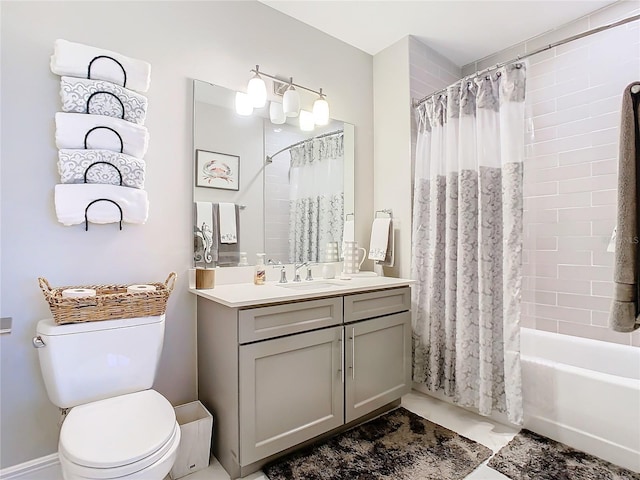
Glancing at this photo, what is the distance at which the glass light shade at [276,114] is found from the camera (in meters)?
2.27

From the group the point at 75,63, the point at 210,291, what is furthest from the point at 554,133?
the point at 75,63

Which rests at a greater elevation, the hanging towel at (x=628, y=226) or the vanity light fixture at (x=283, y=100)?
the vanity light fixture at (x=283, y=100)

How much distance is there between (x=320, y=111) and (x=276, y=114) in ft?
1.11

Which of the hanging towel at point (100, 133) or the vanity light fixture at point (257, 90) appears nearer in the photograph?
the hanging towel at point (100, 133)

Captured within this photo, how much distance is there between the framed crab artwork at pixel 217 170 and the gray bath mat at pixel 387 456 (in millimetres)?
1543

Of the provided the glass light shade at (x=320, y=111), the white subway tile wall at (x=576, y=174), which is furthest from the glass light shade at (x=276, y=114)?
the white subway tile wall at (x=576, y=174)

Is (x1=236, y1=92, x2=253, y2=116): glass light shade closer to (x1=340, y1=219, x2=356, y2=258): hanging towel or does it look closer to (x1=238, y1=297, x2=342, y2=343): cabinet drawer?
(x1=340, y1=219, x2=356, y2=258): hanging towel

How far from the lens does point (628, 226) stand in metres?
1.17

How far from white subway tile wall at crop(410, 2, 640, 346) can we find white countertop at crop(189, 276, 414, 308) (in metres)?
0.94

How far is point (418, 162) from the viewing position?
2.52 m

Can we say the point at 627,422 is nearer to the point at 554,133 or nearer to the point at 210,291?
the point at 554,133

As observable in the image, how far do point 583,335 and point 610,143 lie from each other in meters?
1.32

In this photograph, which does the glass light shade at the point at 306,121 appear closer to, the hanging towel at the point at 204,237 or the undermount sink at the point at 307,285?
the hanging towel at the point at 204,237

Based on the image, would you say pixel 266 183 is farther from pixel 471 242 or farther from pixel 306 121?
pixel 471 242
